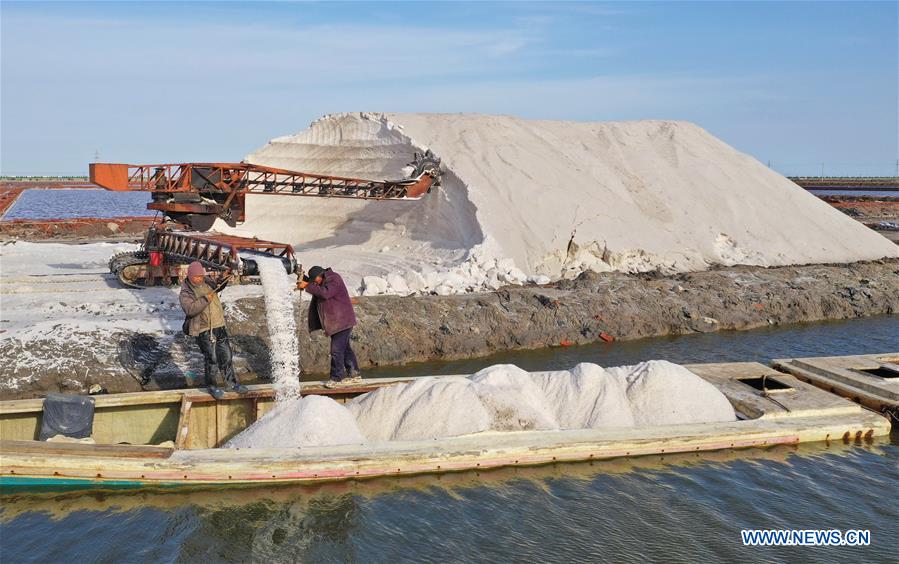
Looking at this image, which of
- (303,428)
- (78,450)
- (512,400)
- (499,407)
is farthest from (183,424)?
(512,400)

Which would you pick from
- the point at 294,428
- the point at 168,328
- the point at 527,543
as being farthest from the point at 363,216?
the point at 527,543

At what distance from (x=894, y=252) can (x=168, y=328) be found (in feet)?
66.0

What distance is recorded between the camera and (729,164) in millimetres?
23578

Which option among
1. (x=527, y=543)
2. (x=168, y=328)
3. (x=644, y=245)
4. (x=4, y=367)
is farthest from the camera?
(x=644, y=245)

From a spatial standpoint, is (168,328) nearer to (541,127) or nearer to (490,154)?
(490,154)

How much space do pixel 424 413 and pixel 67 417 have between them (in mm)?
3677

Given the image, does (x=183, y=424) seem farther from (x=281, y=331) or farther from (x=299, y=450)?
(x=281, y=331)

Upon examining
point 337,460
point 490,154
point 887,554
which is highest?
point 490,154

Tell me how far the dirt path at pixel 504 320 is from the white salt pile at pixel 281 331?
1.48 metres

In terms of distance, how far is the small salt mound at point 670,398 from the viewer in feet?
25.8

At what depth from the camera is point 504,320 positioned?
1295 cm
